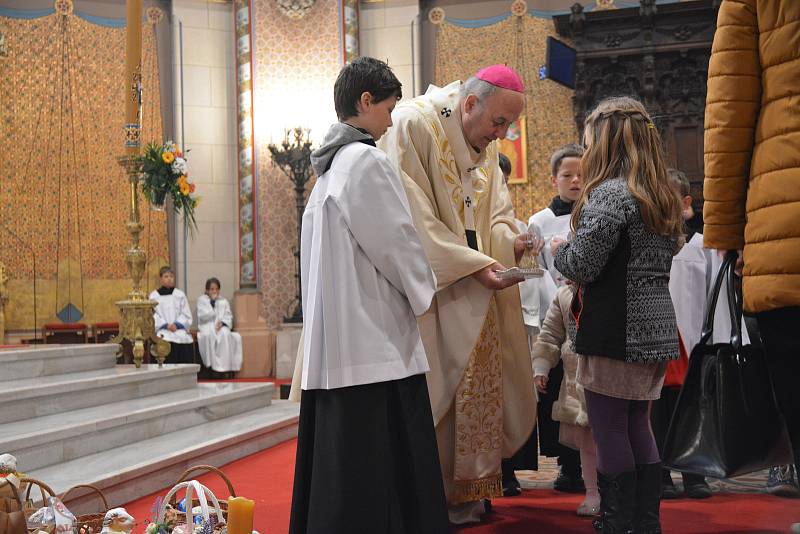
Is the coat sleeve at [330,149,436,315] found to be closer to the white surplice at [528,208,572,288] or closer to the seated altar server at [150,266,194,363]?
the white surplice at [528,208,572,288]

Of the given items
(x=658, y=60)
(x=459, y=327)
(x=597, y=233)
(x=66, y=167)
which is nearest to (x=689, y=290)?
(x=459, y=327)

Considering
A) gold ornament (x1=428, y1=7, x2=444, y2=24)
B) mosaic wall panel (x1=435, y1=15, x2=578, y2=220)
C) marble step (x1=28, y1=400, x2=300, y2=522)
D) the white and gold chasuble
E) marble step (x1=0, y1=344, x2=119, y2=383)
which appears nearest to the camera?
the white and gold chasuble

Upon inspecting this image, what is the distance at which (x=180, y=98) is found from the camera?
1077cm

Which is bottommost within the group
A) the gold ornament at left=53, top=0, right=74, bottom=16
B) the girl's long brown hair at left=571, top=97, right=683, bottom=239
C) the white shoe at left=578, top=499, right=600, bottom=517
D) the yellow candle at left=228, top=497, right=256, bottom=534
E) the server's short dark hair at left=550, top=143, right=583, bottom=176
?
the white shoe at left=578, top=499, right=600, bottom=517

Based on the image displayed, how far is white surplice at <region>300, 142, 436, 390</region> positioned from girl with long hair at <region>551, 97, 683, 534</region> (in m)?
0.50

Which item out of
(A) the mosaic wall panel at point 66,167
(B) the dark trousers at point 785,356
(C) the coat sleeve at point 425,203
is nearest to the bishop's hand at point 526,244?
(C) the coat sleeve at point 425,203

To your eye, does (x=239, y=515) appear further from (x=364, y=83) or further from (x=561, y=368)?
(x=561, y=368)

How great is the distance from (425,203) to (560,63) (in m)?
7.17

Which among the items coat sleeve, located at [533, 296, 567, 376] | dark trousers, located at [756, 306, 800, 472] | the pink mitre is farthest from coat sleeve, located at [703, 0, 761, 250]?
coat sleeve, located at [533, 296, 567, 376]

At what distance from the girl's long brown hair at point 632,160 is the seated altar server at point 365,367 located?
609 millimetres

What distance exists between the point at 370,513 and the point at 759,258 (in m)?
1.20

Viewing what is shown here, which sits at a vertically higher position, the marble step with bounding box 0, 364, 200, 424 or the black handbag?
the black handbag

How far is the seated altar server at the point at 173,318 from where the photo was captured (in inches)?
379

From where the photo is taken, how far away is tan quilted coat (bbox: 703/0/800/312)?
1964 mm
